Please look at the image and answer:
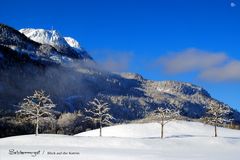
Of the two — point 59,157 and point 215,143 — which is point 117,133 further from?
point 59,157

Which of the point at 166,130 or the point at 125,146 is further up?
the point at 166,130

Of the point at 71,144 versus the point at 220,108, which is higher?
the point at 220,108

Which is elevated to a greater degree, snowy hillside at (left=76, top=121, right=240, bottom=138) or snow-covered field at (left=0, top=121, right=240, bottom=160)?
snowy hillside at (left=76, top=121, right=240, bottom=138)

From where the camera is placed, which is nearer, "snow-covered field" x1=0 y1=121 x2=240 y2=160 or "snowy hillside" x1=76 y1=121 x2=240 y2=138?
"snow-covered field" x1=0 y1=121 x2=240 y2=160

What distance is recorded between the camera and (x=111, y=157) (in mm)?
61844

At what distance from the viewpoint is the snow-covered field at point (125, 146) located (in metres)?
63.8

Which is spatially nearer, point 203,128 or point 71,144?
point 71,144

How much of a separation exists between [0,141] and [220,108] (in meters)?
53.3

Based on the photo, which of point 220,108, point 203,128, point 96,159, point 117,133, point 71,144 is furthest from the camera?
point 203,128

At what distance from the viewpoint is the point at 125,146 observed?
8969cm

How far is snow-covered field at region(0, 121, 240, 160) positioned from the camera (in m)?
63.8

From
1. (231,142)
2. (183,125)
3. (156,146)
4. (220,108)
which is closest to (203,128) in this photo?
(183,125)

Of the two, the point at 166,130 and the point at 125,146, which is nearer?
the point at 125,146

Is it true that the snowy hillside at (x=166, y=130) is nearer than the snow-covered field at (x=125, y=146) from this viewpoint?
No
